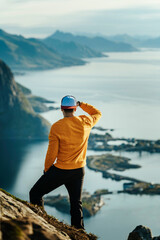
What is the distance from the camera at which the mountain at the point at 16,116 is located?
122762 mm

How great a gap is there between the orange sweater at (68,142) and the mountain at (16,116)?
114 meters

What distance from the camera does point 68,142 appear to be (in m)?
4.27

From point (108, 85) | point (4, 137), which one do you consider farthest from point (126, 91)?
point (4, 137)

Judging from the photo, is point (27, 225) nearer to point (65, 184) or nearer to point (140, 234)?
point (65, 184)

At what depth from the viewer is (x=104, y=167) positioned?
7756 cm

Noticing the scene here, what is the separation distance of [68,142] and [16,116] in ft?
446

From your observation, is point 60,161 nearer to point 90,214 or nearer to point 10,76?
point 90,214

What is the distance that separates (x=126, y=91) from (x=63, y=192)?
9985 centimetres

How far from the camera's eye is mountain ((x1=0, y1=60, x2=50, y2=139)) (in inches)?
4833

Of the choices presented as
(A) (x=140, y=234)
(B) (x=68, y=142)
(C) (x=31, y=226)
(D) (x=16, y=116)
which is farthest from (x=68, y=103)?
(D) (x=16, y=116)

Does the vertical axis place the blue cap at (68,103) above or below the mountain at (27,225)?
above

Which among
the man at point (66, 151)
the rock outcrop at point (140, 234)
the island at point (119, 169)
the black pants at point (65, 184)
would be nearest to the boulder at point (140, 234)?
the rock outcrop at point (140, 234)

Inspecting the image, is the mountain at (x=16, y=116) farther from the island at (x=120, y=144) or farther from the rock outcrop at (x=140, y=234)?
the rock outcrop at (x=140, y=234)

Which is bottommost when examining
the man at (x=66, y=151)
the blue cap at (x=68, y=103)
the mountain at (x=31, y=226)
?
the mountain at (x=31, y=226)
